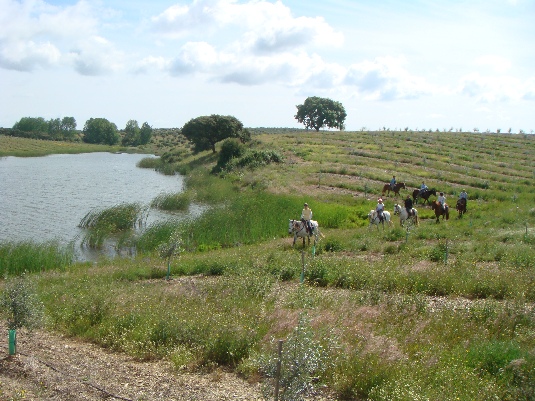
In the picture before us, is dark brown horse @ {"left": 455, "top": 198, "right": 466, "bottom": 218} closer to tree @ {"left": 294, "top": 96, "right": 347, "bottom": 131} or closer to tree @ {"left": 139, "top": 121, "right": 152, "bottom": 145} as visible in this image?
tree @ {"left": 294, "top": 96, "right": 347, "bottom": 131}

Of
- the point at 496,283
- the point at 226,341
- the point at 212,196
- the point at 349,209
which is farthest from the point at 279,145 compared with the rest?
the point at 226,341

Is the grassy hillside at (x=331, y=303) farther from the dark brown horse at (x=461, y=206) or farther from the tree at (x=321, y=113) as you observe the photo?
the tree at (x=321, y=113)

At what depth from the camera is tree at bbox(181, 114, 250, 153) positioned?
73000 mm

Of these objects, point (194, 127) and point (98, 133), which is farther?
point (98, 133)

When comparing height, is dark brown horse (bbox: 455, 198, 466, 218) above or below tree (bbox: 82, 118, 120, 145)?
below

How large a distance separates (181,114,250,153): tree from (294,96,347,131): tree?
33.7 metres

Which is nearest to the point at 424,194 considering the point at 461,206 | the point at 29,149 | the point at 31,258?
the point at 461,206

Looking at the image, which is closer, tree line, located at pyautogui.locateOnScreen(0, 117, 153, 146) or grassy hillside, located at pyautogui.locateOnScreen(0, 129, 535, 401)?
grassy hillside, located at pyautogui.locateOnScreen(0, 129, 535, 401)

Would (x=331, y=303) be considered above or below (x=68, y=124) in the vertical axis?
below

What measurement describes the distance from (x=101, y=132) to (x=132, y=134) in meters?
8.74

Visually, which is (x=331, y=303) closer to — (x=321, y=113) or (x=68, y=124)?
→ (x=321, y=113)

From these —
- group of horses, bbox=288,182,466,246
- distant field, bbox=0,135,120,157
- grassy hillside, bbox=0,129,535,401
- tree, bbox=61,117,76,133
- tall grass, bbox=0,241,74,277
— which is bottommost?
tall grass, bbox=0,241,74,277

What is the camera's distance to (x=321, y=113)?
348ft

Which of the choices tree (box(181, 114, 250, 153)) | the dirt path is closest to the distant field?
tree (box(181, 114, 250, 153))
